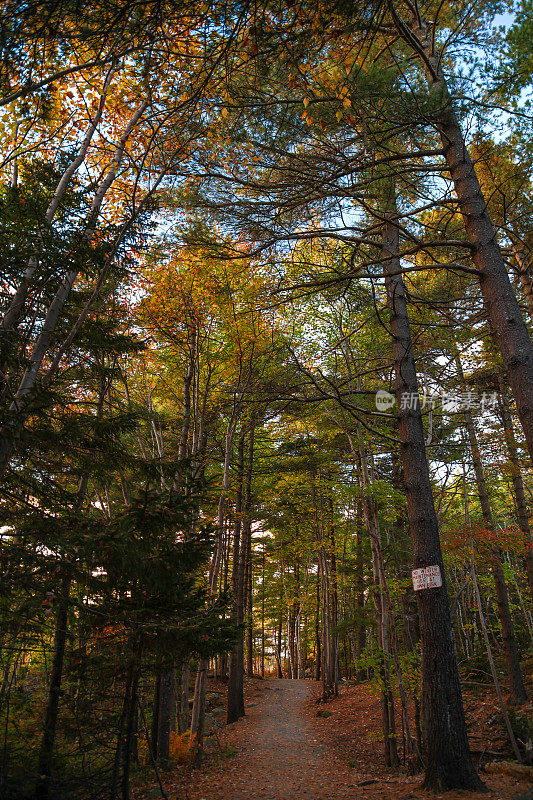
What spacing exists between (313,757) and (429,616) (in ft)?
20.9

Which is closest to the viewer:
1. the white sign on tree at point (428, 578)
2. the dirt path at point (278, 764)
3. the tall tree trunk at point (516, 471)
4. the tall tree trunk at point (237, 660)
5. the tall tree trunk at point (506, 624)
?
the white sign on tree at point (428, 578)

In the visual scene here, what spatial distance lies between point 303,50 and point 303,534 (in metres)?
15.4

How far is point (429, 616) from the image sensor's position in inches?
191

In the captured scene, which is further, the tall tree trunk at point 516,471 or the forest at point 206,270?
the tall tree trunk at point 516,471

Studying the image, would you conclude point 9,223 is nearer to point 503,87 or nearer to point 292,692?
point 503,87

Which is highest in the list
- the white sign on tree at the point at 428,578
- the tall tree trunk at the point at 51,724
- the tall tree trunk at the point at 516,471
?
the tall tree trunk at the point at 516,471

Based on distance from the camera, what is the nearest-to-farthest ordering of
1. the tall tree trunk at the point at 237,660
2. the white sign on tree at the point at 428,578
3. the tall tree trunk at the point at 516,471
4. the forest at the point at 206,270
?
the forest at the point at 206,270 → the white sign on tree at the point at 428,578 → the tall tree trunk at the point at 516,471 → the tall tree trunk at the point at 237,660

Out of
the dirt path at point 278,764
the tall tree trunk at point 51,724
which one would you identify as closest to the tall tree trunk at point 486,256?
the tall tree trunk at point 51,724

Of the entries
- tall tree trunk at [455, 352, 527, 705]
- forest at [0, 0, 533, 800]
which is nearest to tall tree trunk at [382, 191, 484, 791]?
forest at [0, 0, 533, 800]

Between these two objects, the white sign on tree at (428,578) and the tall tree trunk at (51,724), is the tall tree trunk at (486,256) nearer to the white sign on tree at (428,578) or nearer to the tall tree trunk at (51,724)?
the white sign on tree at (428,578)

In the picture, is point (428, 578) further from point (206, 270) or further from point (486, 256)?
point (206, 270)

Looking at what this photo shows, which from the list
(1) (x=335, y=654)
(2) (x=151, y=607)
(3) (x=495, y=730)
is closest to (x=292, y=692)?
(1) (x=335, y=654)

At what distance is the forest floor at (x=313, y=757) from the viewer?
543 centimetres

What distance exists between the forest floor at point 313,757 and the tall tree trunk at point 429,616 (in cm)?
26
